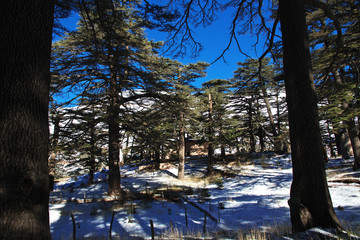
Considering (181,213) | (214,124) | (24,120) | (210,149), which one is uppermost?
(214,124)

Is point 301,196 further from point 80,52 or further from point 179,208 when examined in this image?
point 80,52

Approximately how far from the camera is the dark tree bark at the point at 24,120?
207cm

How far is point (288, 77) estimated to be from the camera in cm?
439

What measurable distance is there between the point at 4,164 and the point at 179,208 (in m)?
7.92

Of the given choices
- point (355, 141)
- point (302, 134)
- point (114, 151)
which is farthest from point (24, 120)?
point (355, 141)

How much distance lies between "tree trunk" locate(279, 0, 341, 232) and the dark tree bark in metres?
4.29

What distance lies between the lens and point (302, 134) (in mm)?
4027

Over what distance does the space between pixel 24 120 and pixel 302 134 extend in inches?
184

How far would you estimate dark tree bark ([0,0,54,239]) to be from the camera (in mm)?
2074

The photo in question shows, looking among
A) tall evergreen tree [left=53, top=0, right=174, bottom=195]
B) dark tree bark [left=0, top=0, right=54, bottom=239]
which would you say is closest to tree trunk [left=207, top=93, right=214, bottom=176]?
tall evergreen tree [left=53, top=0, right=174, bottom=195]

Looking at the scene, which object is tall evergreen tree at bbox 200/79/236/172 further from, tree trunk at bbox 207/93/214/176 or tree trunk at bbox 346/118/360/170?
tree trunk at bbox 346/118/360/170

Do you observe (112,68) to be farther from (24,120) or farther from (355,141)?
(355,141)

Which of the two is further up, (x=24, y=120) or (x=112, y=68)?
(x=112, y=68)

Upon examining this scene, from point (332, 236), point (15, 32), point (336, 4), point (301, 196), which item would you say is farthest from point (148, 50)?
point (332, 236)
